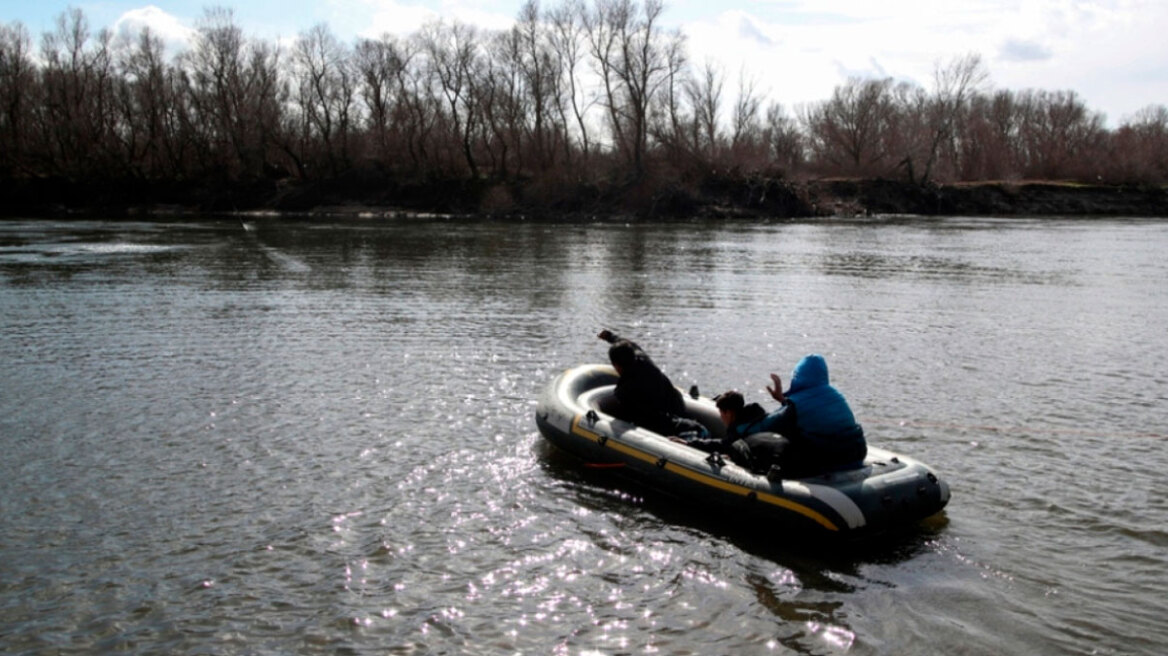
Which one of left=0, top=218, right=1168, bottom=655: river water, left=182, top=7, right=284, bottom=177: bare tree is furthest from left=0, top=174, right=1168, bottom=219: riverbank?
left=0, top=218, right=1168, bottom=655: river water

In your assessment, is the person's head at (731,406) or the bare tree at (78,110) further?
the bare tree at (78,110)

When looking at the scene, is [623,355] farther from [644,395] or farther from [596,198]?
[596,198]

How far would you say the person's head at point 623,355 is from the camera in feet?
30.8

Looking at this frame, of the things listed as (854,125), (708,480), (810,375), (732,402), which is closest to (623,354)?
(732,402)

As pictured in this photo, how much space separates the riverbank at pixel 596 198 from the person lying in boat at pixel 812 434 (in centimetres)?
5134

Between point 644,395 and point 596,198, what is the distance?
52929mm

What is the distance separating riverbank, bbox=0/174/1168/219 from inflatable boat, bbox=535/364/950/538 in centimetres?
5037

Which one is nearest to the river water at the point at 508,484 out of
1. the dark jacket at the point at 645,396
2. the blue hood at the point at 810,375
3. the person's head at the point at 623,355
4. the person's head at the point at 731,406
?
the dark jacket at the point at 645,396

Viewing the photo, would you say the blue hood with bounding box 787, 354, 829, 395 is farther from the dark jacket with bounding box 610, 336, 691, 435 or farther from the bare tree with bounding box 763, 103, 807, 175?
the bare tree with bounding box 763, 103, 807, 175

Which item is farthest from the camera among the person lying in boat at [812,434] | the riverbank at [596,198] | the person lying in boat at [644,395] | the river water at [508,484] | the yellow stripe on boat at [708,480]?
the riverbank at [596,198]

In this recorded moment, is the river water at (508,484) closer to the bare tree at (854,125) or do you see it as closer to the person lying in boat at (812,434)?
the person lying in boat at (812,434)

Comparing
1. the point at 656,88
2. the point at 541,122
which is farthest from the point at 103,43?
the point at 656,88

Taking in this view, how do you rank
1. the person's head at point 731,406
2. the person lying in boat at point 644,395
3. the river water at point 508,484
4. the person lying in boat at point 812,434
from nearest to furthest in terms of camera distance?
the river water at point 508,484 < the person lying in boat at point 812,434 < the person's head at point 731,406 < the person lying in boat at point 644,395

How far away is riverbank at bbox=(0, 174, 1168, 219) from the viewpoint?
60375mm
